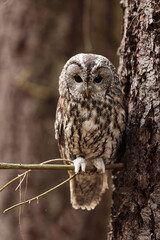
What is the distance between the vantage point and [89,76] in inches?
76.8

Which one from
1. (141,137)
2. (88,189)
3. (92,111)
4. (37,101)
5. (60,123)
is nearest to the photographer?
(141,137)

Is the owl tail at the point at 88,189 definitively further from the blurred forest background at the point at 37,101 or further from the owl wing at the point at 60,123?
the blurred forest background at the point at 37,101

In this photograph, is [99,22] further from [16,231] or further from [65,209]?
[16,231]

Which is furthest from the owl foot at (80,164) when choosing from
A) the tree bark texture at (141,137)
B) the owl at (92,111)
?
the tree bark texture at (141,137)

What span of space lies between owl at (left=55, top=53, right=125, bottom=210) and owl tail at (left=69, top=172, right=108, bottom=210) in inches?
10.9

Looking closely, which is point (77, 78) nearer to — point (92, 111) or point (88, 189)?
point (92, 111)

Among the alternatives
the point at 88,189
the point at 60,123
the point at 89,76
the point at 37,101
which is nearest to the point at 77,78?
the point at 89,76

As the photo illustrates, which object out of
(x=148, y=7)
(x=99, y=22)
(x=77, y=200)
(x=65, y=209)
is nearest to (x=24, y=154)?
(x=65, y=209)

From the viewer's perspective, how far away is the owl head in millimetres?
1951

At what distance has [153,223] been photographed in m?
1.75

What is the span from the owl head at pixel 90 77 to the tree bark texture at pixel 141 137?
0.13 meters

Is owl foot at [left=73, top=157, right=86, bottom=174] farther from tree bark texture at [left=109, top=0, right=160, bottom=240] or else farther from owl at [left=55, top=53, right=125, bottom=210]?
tree bark texture at [left=109, top=0, right=160, bottom=240]

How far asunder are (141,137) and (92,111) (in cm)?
31

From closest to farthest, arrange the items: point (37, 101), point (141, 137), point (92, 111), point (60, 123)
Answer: point (141, 137) < point (92, 111) < point (60, 123) < point (37, 101)
